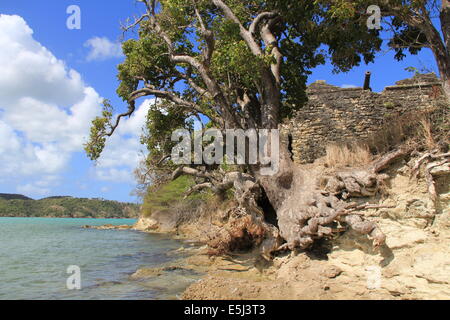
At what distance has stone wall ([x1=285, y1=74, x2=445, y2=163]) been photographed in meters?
14.4

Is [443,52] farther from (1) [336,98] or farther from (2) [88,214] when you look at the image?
(2) [88,214]

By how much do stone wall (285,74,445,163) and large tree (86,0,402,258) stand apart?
1919 mm

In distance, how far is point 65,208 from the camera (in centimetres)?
12731

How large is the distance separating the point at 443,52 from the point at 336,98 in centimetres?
658

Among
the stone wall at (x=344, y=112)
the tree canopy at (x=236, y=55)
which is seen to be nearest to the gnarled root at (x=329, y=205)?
the tree canopy at (x=236, y=55)

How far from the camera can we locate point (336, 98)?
15.0 m

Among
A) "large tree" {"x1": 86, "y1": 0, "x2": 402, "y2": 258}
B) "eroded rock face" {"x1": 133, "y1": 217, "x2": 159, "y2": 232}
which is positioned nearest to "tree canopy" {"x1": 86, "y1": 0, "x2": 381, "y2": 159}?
"large tree" {"x1": 86, "y1": 0, "x2": 402, "y2": 258}

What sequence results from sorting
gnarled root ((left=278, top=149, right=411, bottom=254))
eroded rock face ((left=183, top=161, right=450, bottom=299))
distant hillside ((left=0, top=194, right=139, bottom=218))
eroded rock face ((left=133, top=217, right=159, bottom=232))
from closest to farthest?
eroded rock face ((left=183, top=161, right=450, bottom=299)) → gnarled root ((left=278, top=149, right=411, bottom=254)) → eroded rock face ((left=133, top=217, right=159, bottom=232)) → distant hillside ((left=0, top=194, right=139, bottom=218))

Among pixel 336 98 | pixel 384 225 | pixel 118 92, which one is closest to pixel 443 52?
pixel 384 225

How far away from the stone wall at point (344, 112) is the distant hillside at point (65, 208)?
382 ft

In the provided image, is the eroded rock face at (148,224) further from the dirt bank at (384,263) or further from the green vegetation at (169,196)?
the dirt bank at (384,263)
